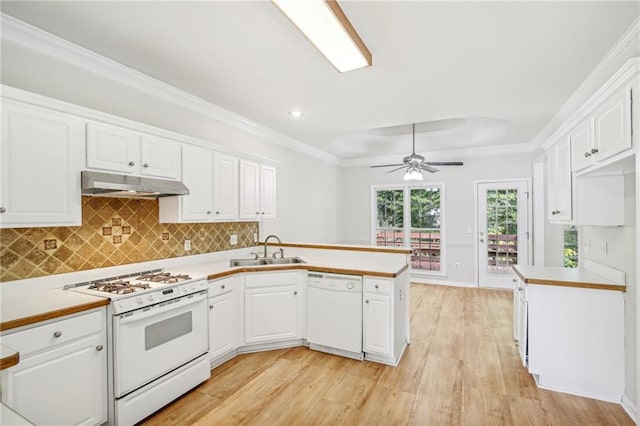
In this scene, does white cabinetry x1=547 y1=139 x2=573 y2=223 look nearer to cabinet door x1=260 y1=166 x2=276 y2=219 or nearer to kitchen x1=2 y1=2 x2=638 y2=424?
kitchen x1=2 y1=2 x2=638 y2=424

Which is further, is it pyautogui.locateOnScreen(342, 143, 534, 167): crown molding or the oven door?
pyautogui.locateOnScreen(342, 143, 534, 167): crown molding

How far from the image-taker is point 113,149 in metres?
2.35

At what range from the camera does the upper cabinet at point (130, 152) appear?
224 cm

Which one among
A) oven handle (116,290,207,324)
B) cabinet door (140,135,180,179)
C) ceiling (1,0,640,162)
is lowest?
oven handle (116,290,207,324)

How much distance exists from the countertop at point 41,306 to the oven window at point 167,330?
15.4 inches

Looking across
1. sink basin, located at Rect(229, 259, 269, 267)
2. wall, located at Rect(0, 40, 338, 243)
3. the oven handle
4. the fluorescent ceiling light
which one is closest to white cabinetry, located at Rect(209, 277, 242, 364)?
the oven handle

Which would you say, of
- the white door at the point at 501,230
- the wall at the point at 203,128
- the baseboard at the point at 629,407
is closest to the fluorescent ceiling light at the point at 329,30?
the wall at the point at 203,128

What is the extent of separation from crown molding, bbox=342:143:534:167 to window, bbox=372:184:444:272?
593 millimetres

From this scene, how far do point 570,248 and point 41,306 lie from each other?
6.79m

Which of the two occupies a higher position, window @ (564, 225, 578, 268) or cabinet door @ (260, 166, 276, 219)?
cabinet door @ (260, 166, 276, 219)

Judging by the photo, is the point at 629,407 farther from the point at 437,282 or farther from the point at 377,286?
the point at 437,282

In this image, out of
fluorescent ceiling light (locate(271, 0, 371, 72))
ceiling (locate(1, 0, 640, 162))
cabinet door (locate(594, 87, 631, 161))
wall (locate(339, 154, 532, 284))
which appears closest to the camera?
fluorescent ceiling light (locate(271, 0, 371, 72))

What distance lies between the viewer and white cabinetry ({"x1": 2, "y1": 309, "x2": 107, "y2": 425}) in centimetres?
163

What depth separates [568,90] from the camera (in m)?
3.20
